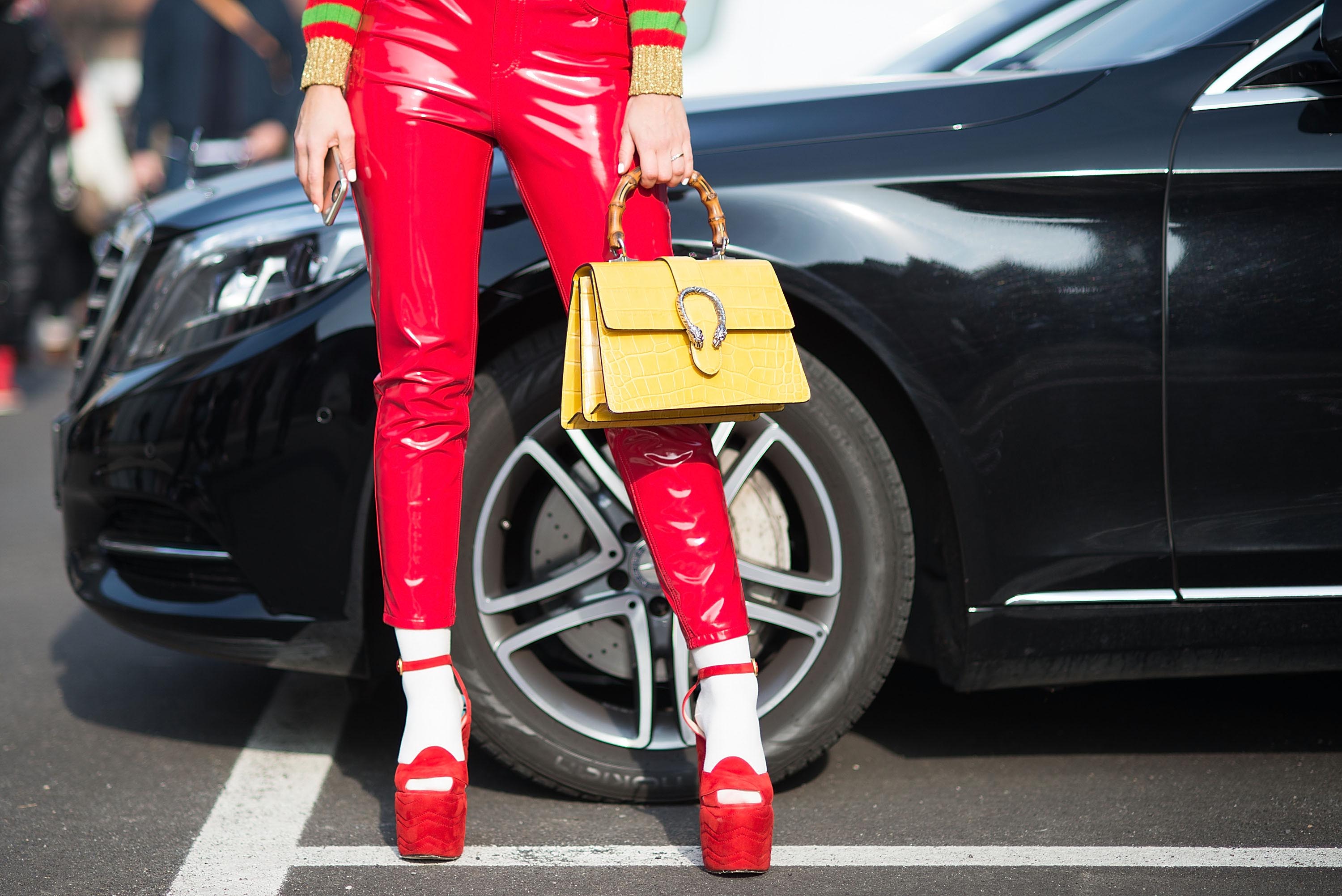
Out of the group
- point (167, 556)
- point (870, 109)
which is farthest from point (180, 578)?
point (870, 109)

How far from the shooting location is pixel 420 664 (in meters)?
1.89

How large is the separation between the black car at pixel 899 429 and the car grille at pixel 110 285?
266 mm

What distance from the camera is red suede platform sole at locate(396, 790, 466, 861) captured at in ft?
6.22

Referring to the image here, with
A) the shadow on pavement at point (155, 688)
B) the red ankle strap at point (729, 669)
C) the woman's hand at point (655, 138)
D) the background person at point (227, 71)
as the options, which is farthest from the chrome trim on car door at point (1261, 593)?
the background person at point (227, 71)

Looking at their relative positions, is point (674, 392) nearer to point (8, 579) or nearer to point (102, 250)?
point (102, 250)

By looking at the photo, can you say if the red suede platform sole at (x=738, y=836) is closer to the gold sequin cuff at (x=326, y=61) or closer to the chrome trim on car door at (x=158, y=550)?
the chrome trim on car door at (x=158, y=550)

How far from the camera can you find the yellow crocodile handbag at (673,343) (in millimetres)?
1707

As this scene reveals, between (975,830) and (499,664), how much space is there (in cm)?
79

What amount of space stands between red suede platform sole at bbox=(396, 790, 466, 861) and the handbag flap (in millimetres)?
731

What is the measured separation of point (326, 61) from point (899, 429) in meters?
1.04

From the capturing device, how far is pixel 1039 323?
202 cm

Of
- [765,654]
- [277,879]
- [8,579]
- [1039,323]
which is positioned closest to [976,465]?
[1039,323]

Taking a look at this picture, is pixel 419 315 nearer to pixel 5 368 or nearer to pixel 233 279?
pixel 233 279

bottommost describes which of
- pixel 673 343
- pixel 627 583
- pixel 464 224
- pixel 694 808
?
pixel 694 808
